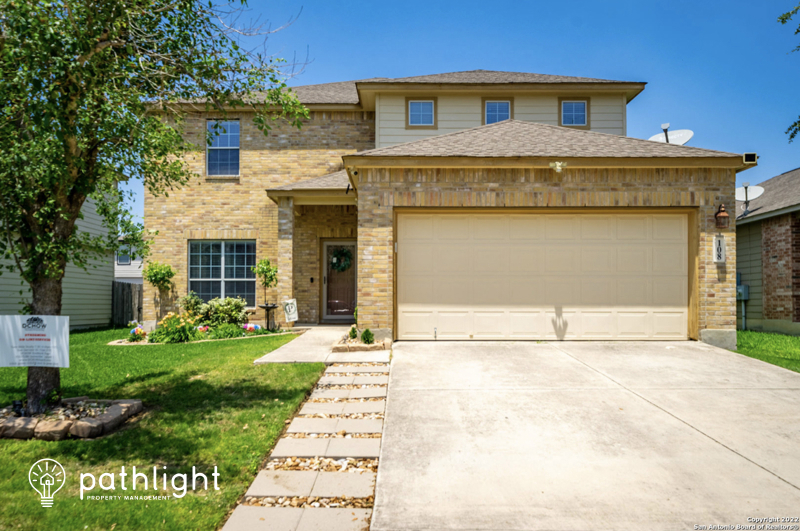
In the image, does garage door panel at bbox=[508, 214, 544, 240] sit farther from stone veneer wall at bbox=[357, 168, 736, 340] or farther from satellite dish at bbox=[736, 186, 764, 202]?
satellite dish at bbox=[736, 186, 764, 202]

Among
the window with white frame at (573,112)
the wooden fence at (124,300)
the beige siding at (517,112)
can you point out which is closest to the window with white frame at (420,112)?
the beige siding at (517,112)

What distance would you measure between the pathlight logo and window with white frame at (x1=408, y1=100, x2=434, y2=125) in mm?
11387

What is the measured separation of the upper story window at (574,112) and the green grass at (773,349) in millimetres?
7070

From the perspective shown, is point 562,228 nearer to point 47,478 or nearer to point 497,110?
point 497,110

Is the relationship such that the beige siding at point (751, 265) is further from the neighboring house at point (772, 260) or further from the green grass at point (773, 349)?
the green grass at point (773, 349)

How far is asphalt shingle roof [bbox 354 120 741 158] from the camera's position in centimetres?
809

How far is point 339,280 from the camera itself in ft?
44.7

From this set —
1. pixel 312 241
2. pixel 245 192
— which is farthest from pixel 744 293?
pixel 245 192

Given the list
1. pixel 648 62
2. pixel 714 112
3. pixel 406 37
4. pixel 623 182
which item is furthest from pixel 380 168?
pixel 714 112

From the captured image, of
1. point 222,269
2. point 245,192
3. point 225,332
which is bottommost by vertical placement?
point 225,332

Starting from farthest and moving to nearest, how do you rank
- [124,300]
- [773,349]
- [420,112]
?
[124,300]
[420,112]
[773,349]

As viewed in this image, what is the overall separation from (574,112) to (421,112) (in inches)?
179

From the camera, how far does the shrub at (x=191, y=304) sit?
1227 centimetres

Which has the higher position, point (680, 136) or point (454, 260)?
point (680, 136)
